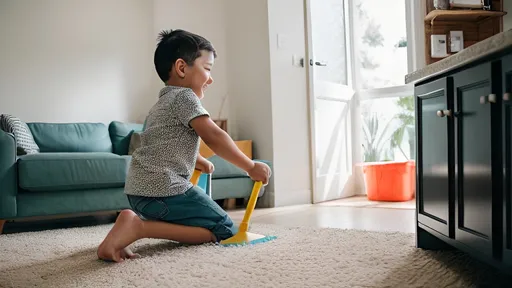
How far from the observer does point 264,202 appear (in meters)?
3.58

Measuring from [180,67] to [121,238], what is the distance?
0.67 m

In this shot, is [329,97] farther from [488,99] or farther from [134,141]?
[488,99]

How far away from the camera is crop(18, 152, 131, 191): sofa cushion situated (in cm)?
258

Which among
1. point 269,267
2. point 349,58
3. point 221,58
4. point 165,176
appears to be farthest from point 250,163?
point 349,58

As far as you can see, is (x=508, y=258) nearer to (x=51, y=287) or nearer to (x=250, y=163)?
(x=250, y=163)

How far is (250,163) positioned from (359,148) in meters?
2.70

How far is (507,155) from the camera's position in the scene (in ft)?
3.34

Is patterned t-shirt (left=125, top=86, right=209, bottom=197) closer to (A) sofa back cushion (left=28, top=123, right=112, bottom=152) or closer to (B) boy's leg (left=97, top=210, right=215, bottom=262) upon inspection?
(B) boy's leg (left=97, top=210, right=215, bottom=262)

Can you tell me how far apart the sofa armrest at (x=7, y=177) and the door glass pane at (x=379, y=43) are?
283 cm

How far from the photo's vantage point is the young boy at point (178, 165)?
174 cm

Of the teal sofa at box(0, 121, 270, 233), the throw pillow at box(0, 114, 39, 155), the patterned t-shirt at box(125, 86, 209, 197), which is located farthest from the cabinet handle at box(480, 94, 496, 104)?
the throw pillow at box(0, 114, 39, 155)

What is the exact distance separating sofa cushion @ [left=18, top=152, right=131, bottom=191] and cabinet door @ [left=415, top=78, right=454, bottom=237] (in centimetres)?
177

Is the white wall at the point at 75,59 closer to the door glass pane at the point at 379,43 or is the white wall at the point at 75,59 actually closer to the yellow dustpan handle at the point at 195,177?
the door glass pane at the point at 379,43

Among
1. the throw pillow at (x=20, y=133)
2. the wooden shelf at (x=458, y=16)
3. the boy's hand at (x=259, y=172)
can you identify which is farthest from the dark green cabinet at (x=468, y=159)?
the throw pillow at (x=20, y=133)
